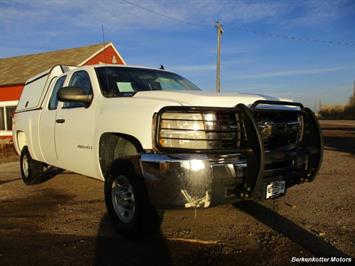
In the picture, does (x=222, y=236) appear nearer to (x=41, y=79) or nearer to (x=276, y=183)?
(x=276, y=183)

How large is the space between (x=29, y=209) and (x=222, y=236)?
305 cm

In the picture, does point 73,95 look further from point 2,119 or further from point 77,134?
point 2,119

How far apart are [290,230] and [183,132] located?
1.80 m

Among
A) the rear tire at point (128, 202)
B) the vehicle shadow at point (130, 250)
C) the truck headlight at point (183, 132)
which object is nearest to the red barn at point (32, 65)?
the rear tire at point (128, 202)

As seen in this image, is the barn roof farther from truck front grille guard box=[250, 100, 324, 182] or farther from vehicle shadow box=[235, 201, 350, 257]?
truck front grille guard box=[250, 100, 324, 182]

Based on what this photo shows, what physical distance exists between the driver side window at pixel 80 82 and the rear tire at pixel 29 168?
7.66ft

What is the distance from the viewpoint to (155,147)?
4.01m

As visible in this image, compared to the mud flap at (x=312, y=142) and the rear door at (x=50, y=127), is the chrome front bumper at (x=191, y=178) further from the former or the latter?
the rear door at (x=50, y=127)

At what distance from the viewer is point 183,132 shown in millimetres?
3998

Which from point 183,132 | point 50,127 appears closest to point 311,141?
point 183,132

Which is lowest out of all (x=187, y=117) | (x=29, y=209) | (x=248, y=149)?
(x=29, y=209)

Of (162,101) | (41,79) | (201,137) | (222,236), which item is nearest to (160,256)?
(222,236)

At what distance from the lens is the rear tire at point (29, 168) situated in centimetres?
792

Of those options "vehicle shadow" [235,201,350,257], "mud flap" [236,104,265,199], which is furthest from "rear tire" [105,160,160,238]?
"vehicle shadow" [235,201,350,257]
